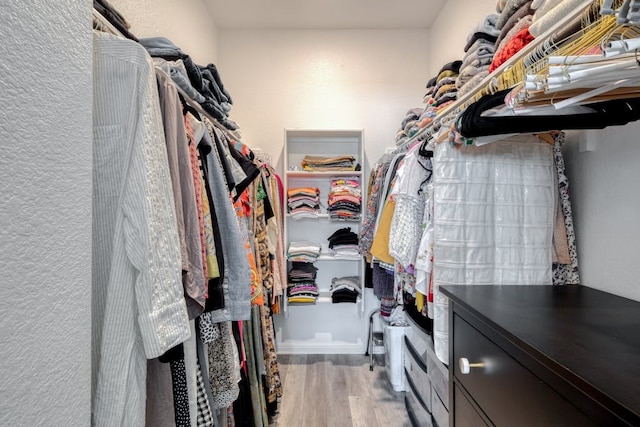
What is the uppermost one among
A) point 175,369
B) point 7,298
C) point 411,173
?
point 411,173

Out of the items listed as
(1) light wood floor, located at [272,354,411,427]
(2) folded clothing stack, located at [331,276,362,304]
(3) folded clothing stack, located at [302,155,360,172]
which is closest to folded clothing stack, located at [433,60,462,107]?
(3) folded clothing stack, located at [302,155,360,172]

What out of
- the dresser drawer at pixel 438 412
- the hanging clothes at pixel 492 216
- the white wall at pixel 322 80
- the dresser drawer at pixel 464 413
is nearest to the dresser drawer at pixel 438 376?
the dresser drawer at pixel 438 412

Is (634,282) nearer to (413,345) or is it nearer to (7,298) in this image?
(413,345)

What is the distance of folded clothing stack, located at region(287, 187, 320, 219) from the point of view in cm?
249

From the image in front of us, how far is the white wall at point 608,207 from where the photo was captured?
91 cm

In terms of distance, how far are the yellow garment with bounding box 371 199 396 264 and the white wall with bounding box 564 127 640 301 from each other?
0.77 meters

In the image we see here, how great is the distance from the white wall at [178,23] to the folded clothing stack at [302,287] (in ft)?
5.96

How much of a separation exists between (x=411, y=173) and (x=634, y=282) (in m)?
0.84

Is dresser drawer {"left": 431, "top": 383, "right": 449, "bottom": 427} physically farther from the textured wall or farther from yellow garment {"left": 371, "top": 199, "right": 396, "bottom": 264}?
the textured wall

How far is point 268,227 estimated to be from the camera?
73.8 inches

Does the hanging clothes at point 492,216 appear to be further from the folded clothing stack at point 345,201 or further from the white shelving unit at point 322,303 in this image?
the white shelving unit at point 322,303

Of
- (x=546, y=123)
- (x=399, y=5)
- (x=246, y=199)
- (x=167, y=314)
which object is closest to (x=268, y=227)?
(x=246, y=199)

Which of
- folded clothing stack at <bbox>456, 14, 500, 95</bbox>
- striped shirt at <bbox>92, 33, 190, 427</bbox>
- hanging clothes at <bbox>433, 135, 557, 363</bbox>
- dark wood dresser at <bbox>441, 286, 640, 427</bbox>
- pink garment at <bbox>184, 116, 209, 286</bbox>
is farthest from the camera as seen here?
folded clothing stack at <bbox>456, 14, 500, 95</bbox>

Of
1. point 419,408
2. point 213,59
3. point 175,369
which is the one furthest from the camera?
point 213,59
